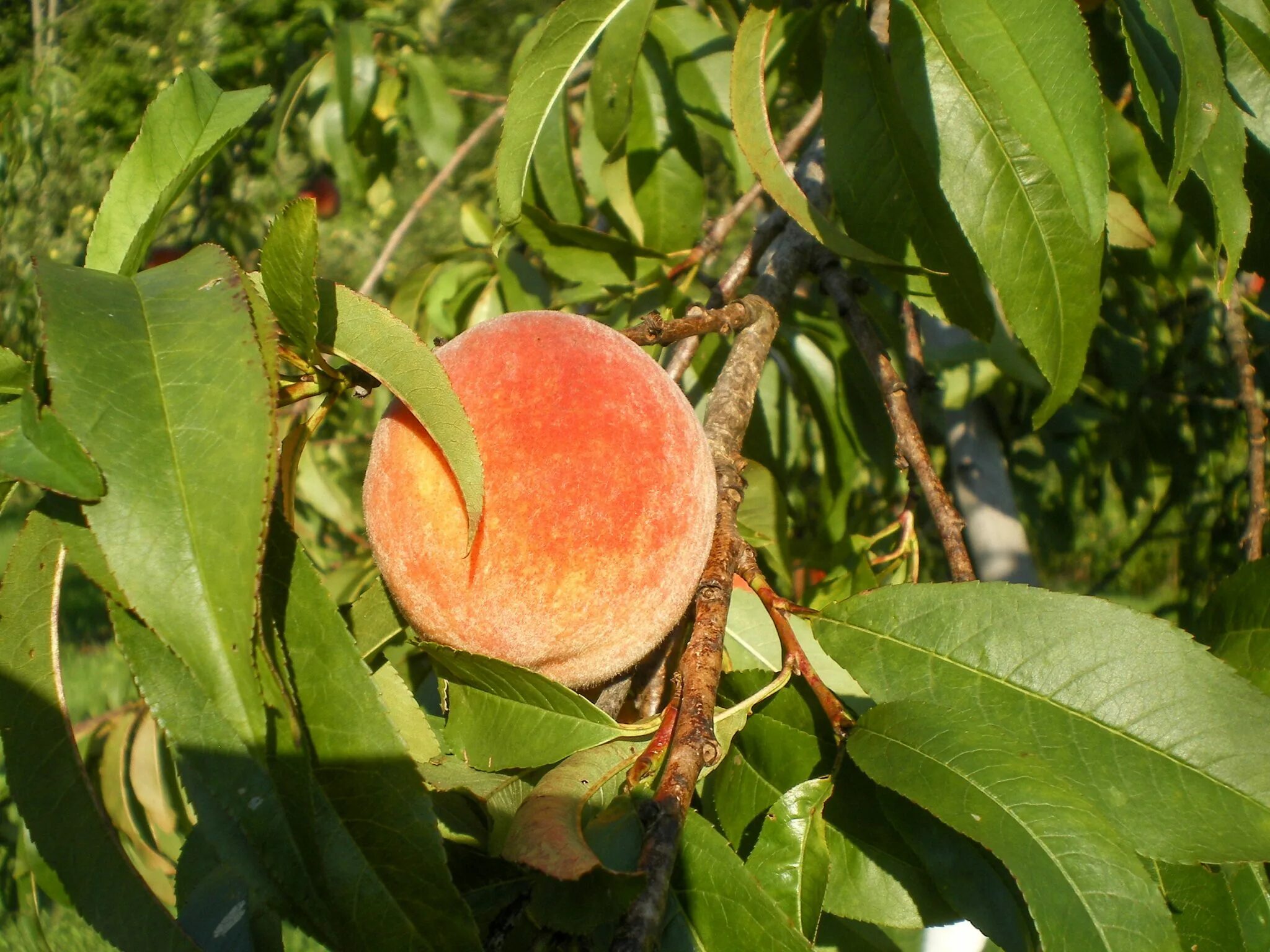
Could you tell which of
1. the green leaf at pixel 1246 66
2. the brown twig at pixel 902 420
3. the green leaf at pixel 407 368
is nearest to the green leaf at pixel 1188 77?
the green leaf at pixel 1246 66

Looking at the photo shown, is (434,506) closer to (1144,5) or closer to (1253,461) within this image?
(1144,5)

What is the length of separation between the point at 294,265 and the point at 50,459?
0.18 m

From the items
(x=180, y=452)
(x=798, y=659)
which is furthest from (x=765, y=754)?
(x=180, y=452)

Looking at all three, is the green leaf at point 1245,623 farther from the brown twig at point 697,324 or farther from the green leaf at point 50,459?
the green leaf at point 50,459

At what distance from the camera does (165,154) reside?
68 centimetres

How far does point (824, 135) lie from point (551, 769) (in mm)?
608

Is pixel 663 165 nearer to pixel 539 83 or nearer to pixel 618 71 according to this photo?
pixel 618 71

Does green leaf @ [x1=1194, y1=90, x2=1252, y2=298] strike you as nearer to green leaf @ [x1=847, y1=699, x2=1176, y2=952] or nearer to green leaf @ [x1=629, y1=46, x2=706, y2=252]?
green leaf @ [x1=847, y1=699, x2=1176, y2=952]

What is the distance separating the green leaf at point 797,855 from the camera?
603mm

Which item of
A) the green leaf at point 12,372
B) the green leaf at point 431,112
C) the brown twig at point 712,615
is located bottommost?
the brown twig at point 712,615

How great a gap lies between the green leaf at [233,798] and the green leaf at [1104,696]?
39 cm

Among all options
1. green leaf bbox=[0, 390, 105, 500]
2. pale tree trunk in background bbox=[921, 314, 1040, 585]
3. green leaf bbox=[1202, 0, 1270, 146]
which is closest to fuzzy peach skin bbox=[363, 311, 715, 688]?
green leaf bbox=[0, 390, 105, 500]

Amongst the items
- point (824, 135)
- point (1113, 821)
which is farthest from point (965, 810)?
point (824, 135)

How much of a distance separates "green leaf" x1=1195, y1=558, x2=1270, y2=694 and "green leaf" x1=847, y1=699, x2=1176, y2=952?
0.67 ft
